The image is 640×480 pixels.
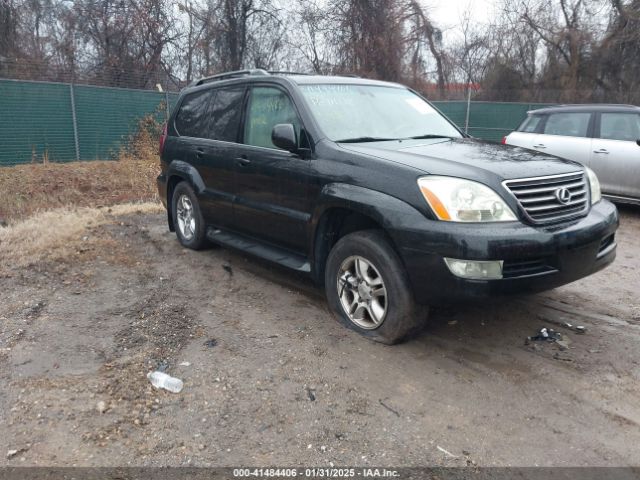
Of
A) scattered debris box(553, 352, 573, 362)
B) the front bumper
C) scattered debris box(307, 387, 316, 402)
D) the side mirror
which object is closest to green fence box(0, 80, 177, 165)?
the side mirror

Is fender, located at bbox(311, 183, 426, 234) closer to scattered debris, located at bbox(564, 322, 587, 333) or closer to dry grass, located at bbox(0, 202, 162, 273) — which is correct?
scattered debris, located at bbox(564, 322, 587, 333)

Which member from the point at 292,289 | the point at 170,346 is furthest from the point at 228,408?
the point at 292,289

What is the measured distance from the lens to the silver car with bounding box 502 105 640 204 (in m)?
7.79

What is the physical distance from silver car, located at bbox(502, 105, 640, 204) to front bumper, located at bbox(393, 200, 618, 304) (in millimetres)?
5294

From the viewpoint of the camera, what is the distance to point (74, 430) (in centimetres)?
272

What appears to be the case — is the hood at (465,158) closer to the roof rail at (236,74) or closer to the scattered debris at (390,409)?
the scattered debris at (390,409)

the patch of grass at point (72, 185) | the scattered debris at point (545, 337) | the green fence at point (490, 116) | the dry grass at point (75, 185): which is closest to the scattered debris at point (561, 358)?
the scattered debris at point (545, 337)

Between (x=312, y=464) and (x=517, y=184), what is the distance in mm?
2031

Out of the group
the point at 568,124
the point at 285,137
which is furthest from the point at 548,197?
the point at 568,124

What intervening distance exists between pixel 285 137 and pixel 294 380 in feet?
5.86

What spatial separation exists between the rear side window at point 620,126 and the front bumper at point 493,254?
556cm

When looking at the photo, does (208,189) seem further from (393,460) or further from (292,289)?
(393,460)

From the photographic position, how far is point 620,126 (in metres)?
8.05

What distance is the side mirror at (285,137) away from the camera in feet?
13.0
